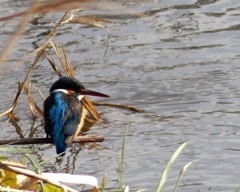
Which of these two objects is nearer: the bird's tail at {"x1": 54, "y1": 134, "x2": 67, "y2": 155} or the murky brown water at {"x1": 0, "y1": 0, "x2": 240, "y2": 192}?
the bird's tail at {"x1": 54, "y1": 134, "x2": 67, "y2": 155}

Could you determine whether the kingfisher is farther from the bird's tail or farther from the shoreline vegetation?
the shoreline vegetation

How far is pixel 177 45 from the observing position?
7137 millimetres

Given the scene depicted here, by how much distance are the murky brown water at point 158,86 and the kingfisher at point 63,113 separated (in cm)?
34

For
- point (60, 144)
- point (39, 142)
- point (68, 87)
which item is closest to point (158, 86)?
point (68, 87)

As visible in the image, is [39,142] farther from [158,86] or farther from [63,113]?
[158,86]

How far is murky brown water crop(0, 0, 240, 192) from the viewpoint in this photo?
15.2ft

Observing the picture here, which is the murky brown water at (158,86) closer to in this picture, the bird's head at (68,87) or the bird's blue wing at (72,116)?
the bird's blue wing at (72,116)

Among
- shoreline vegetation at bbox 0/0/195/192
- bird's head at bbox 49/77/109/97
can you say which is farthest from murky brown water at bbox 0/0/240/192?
bird's head at bbox 49/77/109/97

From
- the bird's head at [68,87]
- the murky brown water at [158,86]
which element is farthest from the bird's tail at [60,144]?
the bird's head at [68,87]

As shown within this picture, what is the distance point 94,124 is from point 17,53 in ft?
5.65

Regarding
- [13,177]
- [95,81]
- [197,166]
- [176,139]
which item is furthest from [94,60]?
[13,177]

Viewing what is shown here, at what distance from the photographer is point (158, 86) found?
6.32 meters

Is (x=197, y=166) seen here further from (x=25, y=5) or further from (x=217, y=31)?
(x=25, y=5)

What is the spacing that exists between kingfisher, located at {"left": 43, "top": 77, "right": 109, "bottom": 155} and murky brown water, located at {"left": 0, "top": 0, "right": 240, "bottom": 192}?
0.34m
